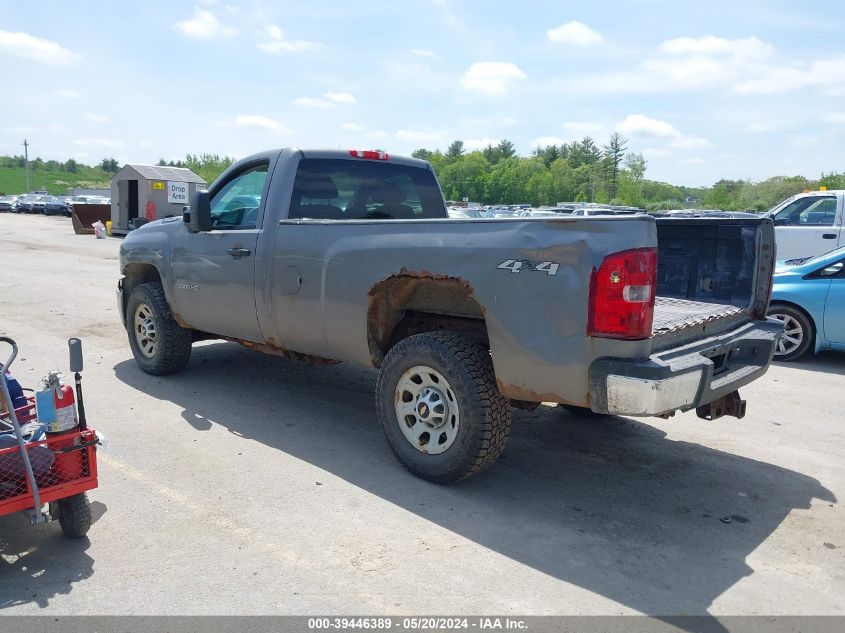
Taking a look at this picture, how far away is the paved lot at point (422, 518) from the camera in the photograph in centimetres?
312

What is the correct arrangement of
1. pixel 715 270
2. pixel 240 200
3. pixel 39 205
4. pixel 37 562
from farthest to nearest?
pixel 39 205
pixel 240 200
pixel 715 270
pixel 37 562

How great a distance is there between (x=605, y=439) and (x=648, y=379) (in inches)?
78.1

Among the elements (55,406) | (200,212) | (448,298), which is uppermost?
(200,212)

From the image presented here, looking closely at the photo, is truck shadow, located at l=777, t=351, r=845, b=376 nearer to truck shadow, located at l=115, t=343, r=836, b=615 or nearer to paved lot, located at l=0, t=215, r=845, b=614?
paved lot, located at l=0, t=215, r=845, b=614

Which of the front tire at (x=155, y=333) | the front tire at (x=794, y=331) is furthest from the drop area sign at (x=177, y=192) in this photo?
the front tire at (x=794, y=331)

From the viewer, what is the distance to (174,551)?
3453 mm

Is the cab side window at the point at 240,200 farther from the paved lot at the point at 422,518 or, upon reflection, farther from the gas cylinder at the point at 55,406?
the gas cylinder at the point at 55,406

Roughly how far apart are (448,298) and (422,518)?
133cm

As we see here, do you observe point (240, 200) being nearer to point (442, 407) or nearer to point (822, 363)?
point (442, 407)

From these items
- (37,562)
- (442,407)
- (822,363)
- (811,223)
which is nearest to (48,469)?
(37,562)

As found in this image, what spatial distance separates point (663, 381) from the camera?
11.0 feet

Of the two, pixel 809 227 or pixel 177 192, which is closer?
pixel 809 227

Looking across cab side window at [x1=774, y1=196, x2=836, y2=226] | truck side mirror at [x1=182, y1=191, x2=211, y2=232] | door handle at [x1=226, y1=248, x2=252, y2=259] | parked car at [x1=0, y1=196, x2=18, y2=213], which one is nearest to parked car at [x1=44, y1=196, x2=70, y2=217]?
parked car at [x1=0, y1=196, x2=18, y2=213]

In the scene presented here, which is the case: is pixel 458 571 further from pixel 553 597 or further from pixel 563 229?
pixel 563 229
